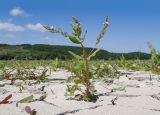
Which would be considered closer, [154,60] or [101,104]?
[101,104]

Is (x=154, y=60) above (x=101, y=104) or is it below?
above

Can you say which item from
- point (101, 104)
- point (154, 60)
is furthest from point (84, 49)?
point (154, 60)

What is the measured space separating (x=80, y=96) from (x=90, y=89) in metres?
0.08

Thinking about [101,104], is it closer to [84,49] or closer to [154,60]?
[84,49]

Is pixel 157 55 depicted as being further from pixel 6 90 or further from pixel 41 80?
pixel 6 90

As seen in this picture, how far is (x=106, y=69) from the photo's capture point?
381 cm

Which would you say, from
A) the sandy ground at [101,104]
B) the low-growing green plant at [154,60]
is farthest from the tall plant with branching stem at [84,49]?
the low-growing green plant at [154,60]

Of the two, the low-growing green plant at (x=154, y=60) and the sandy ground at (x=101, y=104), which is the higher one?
the low-growing green plant at (x=154, y=60)

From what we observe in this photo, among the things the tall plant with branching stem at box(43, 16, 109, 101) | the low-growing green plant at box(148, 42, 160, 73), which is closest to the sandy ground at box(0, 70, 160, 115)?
the tall plant with branching stem at box(43, 16, 109, 101)

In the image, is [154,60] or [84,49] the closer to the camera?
[84,49]

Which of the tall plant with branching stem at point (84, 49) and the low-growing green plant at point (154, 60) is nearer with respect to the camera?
the tall plant with branching stem at point (84, 49)

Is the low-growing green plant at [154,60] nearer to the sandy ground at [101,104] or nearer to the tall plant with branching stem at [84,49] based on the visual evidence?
the sandy ground at [101,104]

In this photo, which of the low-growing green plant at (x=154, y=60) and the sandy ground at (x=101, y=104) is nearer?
the sandy ground at (x=101, y=104)

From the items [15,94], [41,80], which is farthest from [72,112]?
[41,80]
